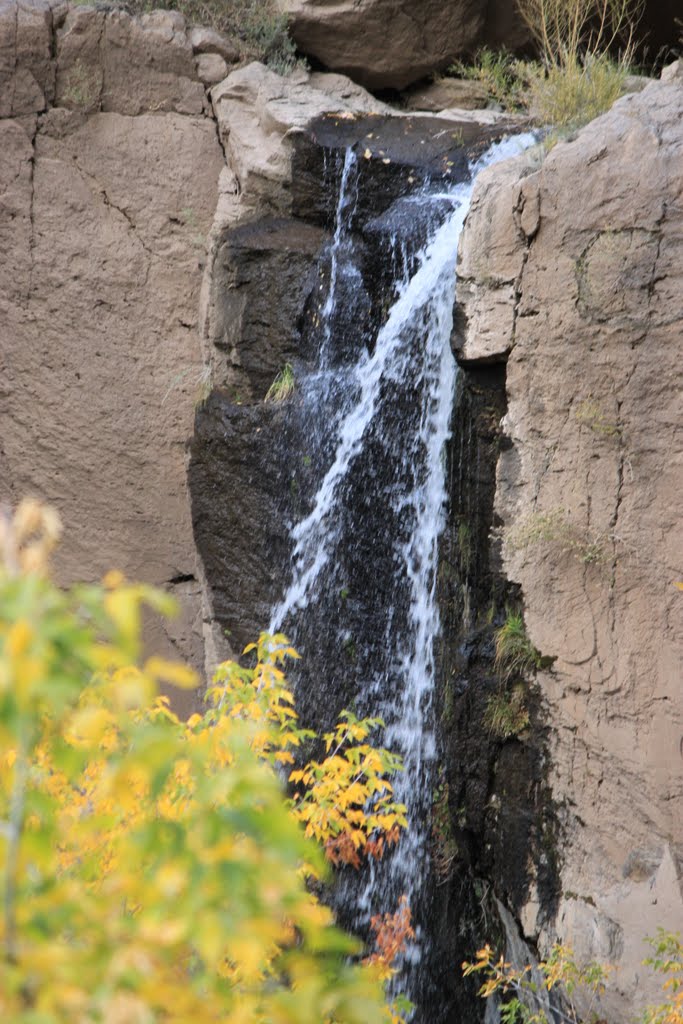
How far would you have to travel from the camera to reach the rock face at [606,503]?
4652mm

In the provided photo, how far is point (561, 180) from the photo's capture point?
5.03m

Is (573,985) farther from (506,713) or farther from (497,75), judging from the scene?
(497,75)

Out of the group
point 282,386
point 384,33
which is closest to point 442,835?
point 282,386

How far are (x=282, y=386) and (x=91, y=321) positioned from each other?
1.78 m

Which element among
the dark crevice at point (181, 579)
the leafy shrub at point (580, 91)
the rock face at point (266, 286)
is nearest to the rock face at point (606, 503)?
the leafy shrub at point (580, 91)

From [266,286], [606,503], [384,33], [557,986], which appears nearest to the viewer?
[557,986]

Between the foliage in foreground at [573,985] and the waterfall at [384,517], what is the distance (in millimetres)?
980

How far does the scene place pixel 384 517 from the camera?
6.39 meters

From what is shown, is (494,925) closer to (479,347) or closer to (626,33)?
(479,347)

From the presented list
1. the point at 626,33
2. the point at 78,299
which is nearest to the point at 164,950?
the point at 78,299

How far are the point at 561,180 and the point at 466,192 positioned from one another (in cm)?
211

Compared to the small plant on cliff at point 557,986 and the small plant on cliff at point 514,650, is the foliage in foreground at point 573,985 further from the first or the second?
the small plant on cliff at point 514,650

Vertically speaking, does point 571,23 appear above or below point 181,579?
above

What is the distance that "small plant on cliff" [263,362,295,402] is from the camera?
698cm
